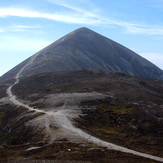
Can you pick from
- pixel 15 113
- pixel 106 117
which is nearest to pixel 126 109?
pixel 106 117

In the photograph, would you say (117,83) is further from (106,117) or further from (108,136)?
(108,136)

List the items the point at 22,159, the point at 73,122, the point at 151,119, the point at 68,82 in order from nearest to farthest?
the point at 22,159 < the point at 73,122 < the point at 151,119 < the point at 68,82

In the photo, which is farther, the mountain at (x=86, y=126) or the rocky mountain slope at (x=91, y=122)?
the rocky mountain slope at (x=91, y=122)

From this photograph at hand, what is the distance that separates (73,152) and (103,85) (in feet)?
368

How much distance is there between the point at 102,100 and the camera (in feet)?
450

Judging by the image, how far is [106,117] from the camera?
114 meters

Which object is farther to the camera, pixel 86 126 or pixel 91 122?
pixel 91 122

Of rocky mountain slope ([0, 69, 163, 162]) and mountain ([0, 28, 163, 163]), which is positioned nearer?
mountain ([0, 28, 163, 163])

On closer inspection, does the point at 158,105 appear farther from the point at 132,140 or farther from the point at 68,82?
the point at 68,82

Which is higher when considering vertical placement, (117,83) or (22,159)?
(117,83)

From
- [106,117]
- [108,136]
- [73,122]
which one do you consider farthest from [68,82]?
[108,136]

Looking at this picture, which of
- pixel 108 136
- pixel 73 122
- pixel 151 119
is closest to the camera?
pixel 108 136

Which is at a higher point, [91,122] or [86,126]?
[91,122]

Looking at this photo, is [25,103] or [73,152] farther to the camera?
[25,103]
